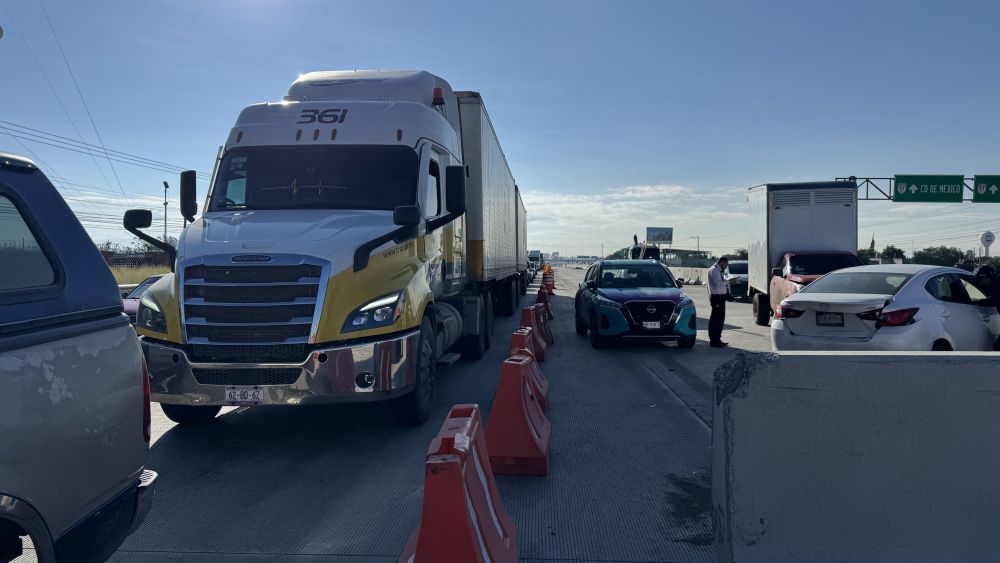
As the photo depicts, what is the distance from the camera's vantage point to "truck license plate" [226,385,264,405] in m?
5.34

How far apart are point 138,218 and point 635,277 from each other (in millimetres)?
9319

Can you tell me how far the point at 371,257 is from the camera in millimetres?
5773

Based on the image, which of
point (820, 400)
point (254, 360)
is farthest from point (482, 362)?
point (820, 400)

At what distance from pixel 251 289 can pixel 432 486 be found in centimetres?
322

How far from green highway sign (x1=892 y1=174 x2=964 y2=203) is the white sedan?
31845 millimetres

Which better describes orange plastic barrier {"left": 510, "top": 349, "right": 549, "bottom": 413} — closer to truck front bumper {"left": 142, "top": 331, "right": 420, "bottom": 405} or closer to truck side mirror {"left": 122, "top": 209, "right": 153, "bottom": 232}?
truck front bumper {"left": 142, "top": 331, "right": 420, "bottom": 405}

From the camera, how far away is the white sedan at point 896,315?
7312 millimetres

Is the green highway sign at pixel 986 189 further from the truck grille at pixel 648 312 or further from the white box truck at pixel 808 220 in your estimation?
the truck grille at pixel 648 312

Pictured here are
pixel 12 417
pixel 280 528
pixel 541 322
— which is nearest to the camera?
pixel 12 417

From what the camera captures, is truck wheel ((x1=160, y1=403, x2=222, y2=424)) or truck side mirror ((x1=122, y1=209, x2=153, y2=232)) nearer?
truck side mirror ((x1=122, y1=209, x2=153, y2=232))

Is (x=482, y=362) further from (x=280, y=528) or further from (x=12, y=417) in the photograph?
(x=12, y=417)

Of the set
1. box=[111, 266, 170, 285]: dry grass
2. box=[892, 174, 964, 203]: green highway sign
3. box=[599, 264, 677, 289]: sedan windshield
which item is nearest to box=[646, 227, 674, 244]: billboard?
box=[892, 174, 964, 203]: green highway sign

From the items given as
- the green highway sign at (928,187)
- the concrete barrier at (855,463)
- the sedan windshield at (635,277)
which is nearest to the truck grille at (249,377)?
the concrete barrier at (855,463)

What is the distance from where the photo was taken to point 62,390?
2.33 m
